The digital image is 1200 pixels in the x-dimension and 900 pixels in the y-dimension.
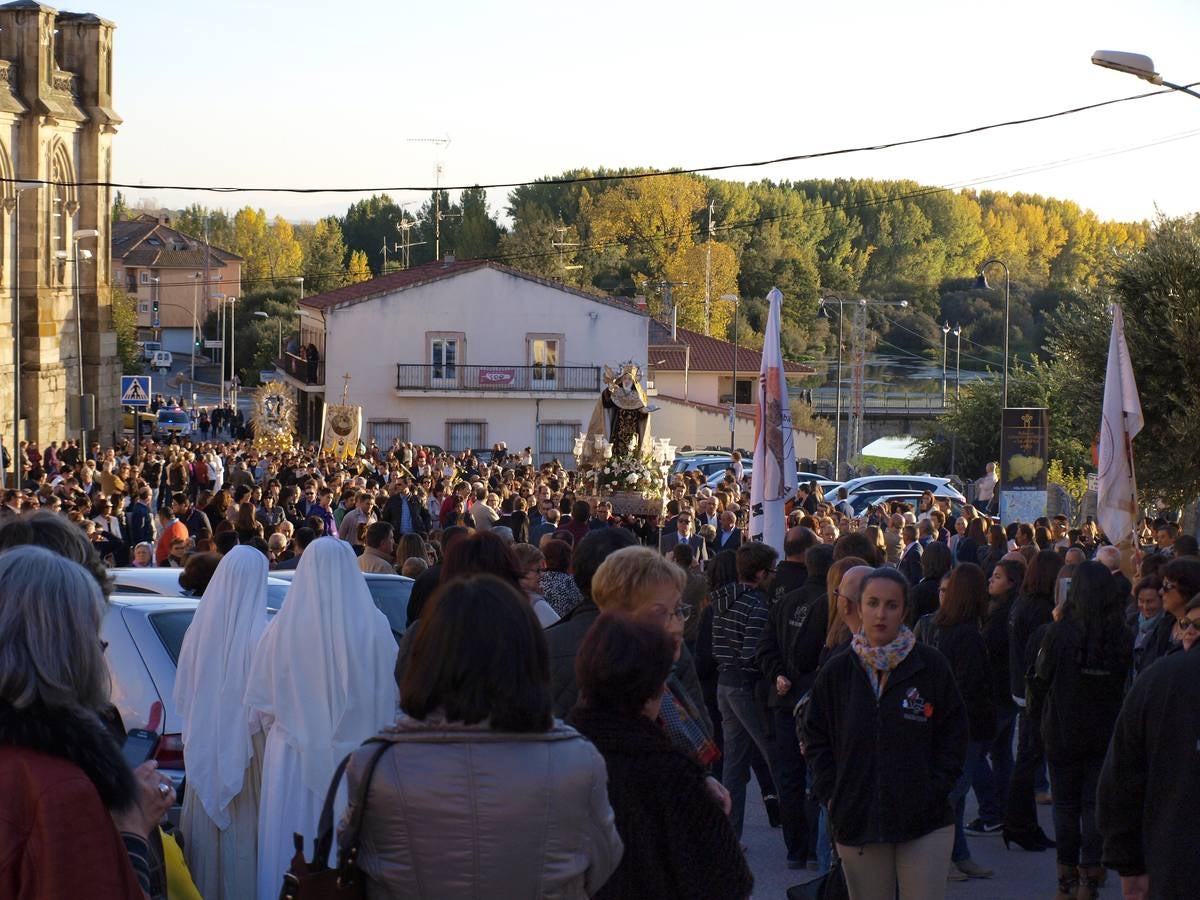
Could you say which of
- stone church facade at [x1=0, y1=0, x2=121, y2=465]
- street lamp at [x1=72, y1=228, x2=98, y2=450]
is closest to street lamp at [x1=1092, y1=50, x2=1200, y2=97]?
street lamp at [x1=72, y1=228, x2=98, y2=450]

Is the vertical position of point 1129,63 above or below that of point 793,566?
above

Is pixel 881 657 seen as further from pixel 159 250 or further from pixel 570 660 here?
pixel 159 250

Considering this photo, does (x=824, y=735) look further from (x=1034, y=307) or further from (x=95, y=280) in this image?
(x=1034, y=307)

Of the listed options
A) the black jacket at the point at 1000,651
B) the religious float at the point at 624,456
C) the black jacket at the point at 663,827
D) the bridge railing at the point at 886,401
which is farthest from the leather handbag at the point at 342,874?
the bridge railing at the point at 886,401

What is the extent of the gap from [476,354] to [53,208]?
1599cm

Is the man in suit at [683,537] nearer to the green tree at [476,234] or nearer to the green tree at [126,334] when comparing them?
the green tree at [126,334]

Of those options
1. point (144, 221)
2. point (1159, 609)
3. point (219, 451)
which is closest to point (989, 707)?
point (1159, 609)

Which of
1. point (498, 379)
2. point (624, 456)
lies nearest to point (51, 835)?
point (624, 456)

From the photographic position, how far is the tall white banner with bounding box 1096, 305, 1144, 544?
13.9 meters

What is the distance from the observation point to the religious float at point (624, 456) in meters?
24.2

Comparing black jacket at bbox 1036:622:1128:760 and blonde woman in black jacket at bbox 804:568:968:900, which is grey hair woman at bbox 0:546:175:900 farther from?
black jacket at bbox 1036:622:1128:760

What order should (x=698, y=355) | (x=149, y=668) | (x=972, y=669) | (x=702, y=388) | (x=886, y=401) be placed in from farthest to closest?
(x=886, y=401), (x=698, y=355), (x=702, y=388), (x=972, y=669), (x=149, y=668)

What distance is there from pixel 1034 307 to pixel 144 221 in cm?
7245

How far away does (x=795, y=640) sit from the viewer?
8.34 metres
